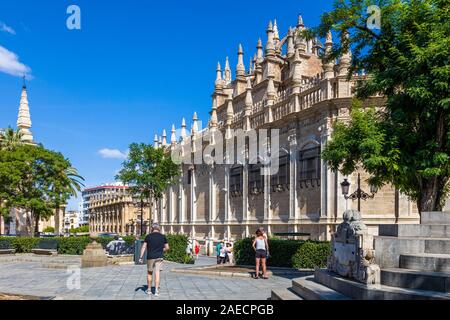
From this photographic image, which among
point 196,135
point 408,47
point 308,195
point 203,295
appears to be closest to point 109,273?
point 203,295

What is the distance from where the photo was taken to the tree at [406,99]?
11.4 metres

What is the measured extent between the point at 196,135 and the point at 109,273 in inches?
1235

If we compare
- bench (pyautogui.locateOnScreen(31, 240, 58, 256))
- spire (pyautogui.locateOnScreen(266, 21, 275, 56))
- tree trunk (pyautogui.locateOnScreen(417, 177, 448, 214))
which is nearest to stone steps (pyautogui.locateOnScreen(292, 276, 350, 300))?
tree trunk (pyautogui.locateOnScreen(417, 177, 448, 214))

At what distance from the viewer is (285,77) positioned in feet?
122

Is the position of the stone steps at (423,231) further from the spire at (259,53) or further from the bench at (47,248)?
the spire at (259,53)

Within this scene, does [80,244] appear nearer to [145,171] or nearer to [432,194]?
[145,171]

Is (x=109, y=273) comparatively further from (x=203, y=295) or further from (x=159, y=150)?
(x=159, y=150)

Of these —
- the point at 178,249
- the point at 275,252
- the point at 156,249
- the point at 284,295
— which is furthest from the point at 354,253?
the point at 178,249

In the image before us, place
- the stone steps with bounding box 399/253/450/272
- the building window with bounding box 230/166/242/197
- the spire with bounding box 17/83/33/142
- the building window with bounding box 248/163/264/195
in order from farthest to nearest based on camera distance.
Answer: the spire with bounding box 17/83/33/142
the building window with bounding box 230/166/242/197
the building window with bounding box 248/163/264/195
the stone steps with bounding box 399/253/450/272

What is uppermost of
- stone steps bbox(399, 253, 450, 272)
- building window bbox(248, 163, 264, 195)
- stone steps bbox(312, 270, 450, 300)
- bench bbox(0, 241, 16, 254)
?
building window bbox(248, 163, 264, 195)

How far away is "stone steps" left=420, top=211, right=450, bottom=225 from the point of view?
29.1ft

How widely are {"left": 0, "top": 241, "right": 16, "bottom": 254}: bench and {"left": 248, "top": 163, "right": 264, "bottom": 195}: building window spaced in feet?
56.3

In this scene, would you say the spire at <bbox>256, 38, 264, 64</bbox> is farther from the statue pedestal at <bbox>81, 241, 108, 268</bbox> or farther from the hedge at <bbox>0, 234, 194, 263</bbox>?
the statue pedestal at <bbox>81, 241, 108, 268</bbox>
